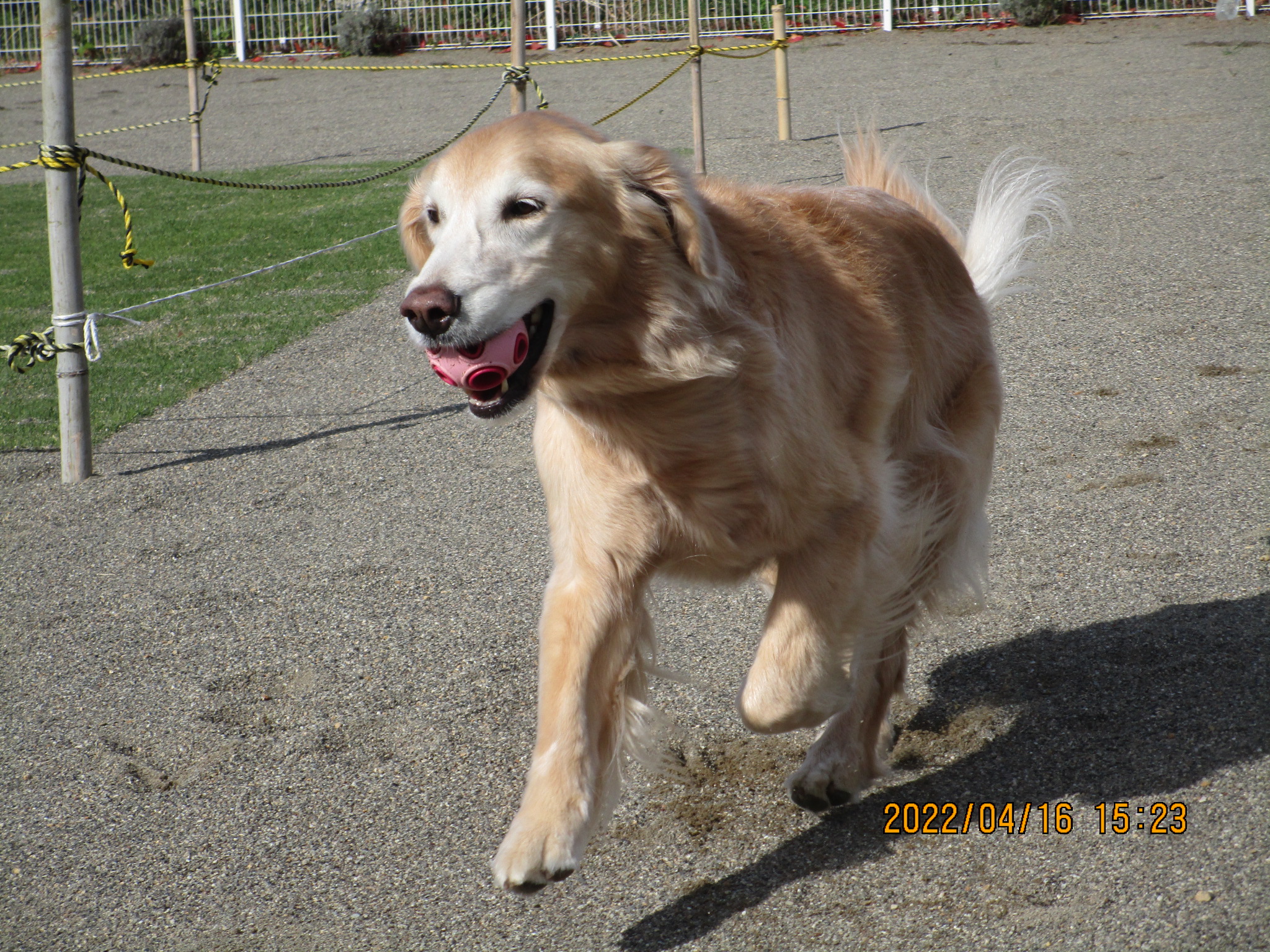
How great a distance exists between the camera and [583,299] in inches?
96.6

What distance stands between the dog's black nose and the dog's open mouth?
9cm

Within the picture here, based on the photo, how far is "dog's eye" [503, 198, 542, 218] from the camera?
7.86 feet

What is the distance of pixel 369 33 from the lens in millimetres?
22562

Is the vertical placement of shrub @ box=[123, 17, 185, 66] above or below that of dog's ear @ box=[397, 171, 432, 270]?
above

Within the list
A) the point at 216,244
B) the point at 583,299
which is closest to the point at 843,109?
the point at 216,244

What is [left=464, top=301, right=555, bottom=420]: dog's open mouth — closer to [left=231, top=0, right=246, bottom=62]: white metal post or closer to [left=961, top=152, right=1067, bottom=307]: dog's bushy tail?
[left=961, top=152, right=1067, bottom=307]: dog's bushy tail

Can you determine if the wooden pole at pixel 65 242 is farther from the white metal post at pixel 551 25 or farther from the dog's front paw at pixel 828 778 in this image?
the white metal post at pixel 551 25

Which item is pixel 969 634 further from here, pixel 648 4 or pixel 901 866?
pixel 648 4

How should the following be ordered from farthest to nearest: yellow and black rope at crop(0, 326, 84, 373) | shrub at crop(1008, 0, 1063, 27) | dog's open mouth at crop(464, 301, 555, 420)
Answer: shrub at crop(1008, 0, 1063, 27) < yellow and black rope at crop(0, 326, 84, 373) < dog's open mouth at crop(464, 301, 555, 420)

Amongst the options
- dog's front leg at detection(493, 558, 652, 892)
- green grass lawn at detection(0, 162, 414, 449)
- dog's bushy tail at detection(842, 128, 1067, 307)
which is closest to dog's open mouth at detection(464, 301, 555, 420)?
dog's front leg at detection(493, 558, 652, 892)

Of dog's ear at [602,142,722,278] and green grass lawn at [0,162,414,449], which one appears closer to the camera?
dog's ear at [602,142,722,278]

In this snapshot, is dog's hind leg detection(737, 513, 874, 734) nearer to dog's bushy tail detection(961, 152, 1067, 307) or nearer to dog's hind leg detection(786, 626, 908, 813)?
dog's hind leg detection(786, 626, 908, 813)
